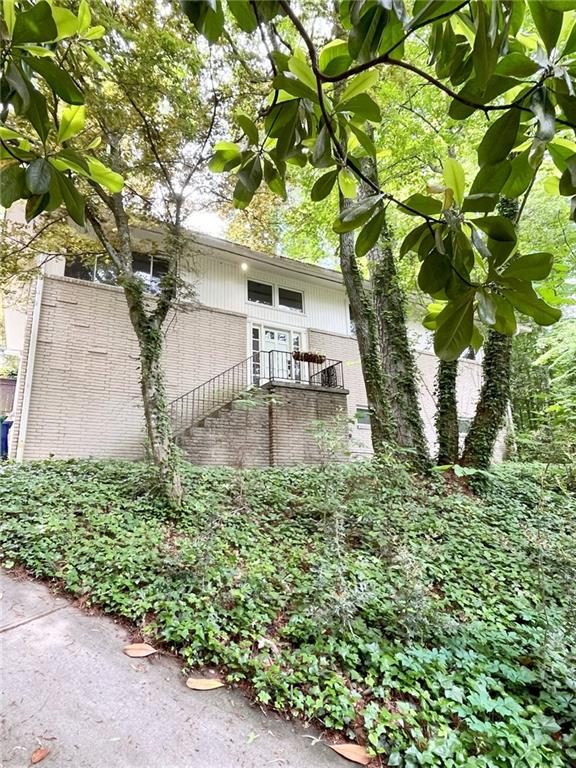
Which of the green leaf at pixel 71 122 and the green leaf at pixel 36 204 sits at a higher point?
the green leaf at pixel 71 122

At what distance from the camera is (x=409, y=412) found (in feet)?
20.9

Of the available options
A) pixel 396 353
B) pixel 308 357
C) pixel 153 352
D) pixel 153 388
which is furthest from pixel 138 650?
pixel 308 357

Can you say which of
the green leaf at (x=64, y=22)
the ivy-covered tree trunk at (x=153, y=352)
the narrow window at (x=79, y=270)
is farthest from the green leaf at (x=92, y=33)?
the narrow window at (x=79, y=270)

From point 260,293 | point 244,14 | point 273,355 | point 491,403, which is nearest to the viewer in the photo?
point 244,14

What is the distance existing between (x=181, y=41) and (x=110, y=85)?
1.14 m

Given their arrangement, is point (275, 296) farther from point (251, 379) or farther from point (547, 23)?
point (547, 23)

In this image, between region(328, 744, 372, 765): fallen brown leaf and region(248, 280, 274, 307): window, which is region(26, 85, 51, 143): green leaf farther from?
region(248, 280, 274, 307): window

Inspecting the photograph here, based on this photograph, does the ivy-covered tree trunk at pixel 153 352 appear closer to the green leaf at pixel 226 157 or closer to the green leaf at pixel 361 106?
the green leaf at pixel 226 157

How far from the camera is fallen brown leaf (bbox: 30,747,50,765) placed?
162 cm

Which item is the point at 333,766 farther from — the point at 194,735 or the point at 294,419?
the point at 294,419

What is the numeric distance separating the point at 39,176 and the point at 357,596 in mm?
2857

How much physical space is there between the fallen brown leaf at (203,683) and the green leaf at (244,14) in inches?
107

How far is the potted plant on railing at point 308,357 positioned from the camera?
11062 millimetres

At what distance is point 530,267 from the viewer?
0.83 metres
